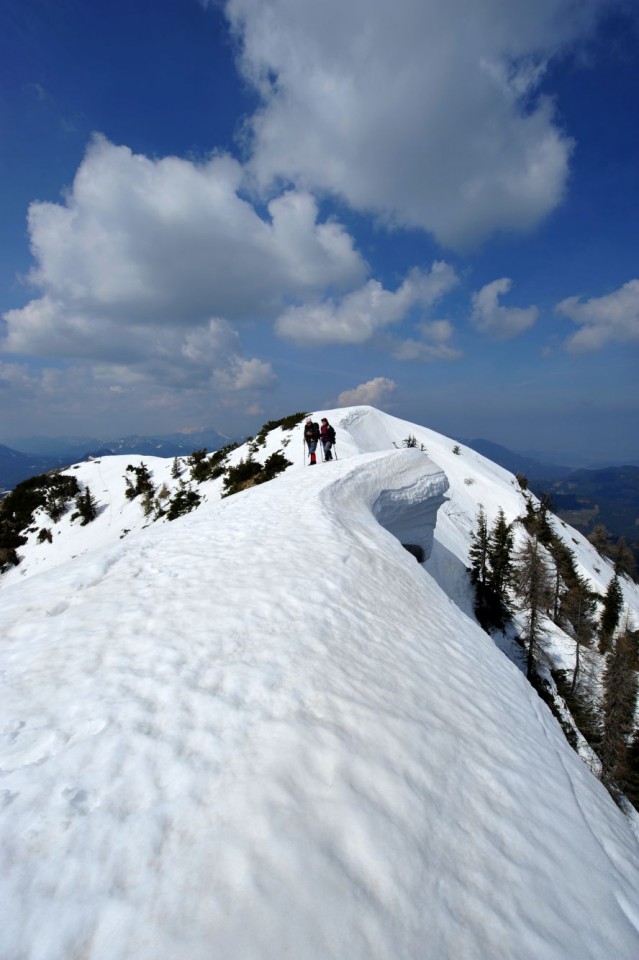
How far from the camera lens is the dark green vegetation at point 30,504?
112 ft

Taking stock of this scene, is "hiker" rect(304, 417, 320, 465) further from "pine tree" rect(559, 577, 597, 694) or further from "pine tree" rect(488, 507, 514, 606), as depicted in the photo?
"pine tree" rect(559, 577, 597, 694)

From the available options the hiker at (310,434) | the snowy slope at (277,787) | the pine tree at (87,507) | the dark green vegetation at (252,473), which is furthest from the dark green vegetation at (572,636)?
the pine tree at (87,507)

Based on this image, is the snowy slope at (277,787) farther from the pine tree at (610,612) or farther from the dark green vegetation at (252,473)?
the pine tree at (610,612)

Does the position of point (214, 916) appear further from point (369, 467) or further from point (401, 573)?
point (369, 467)

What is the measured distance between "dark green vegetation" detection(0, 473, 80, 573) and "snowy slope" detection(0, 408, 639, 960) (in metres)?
35.8

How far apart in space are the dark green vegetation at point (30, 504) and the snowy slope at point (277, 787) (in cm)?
3581

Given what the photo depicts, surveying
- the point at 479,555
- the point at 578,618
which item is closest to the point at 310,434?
the point at 479,555

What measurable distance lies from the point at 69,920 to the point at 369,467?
1447 centimetres

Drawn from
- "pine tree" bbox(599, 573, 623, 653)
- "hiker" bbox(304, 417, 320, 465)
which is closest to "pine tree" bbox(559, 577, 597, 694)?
"pine tree" bbox(599, 573, 623, 653)

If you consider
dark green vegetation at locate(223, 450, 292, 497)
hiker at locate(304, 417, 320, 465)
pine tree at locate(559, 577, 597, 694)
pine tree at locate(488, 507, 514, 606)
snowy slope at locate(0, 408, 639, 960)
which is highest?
hiker at locate(304, 417, 320, 465)

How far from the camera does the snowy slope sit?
194cm

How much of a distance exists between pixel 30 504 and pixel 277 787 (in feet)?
147

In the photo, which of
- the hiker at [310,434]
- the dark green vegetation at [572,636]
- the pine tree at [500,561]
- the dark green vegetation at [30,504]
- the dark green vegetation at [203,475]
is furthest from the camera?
the dark green vegetation at [30,504]

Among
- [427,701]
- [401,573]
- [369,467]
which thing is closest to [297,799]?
[427,701]
